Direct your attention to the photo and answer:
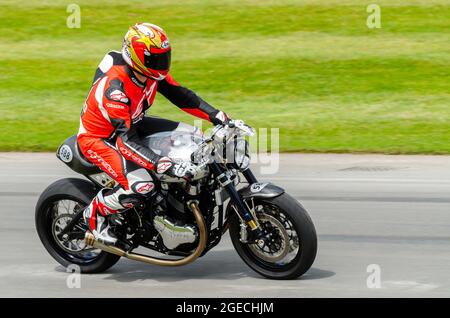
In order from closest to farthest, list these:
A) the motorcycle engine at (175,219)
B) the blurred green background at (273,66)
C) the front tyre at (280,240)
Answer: the front tyre at (280,240)
the motorcycle engine at (175,219)
the blurred green background at (273,66)

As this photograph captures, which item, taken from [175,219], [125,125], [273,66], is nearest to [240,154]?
[175,219]

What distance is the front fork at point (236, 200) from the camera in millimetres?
7297

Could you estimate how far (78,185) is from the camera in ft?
25.8

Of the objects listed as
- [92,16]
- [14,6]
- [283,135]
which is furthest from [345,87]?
[14,6]

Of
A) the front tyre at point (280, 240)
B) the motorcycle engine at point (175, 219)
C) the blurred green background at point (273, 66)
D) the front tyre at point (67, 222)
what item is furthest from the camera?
the blurred green background at point (273, 66)

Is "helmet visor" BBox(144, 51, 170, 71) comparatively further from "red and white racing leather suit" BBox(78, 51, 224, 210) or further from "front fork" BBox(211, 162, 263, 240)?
"front fork" BBox(211, 162, 263, 240)

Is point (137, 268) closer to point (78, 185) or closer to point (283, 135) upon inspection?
point (78, 185)

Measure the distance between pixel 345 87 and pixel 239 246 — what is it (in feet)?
33.7

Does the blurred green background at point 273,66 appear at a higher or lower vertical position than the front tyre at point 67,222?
lower

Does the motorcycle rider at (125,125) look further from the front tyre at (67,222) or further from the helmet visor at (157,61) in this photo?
the front tyre at (67,222)

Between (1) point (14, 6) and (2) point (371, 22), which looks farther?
(1) point (14, 6)

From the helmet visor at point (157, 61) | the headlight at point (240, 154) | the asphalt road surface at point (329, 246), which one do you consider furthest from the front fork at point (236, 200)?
the helmet visor at point (157, 61)

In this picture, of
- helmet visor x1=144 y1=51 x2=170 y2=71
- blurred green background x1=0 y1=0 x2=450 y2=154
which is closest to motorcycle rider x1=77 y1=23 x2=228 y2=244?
helmet visor x1=144 y1=51 x2=170 y2=71
